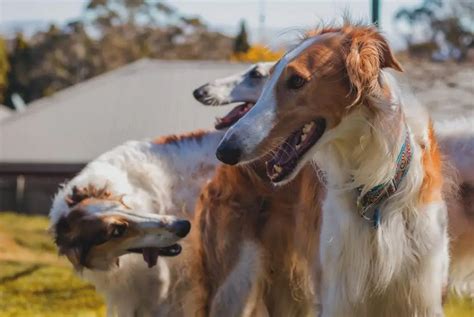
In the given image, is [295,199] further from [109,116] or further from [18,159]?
[18,159]

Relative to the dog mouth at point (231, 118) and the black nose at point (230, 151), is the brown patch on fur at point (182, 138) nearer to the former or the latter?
the dog mouth at point (231, 118)

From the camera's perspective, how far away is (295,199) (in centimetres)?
484

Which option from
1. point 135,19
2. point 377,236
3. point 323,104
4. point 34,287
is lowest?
point 135,19

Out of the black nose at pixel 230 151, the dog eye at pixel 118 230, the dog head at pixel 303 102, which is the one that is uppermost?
the dog head at pixel 303 102

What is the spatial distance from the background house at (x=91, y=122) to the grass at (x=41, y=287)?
2080mm

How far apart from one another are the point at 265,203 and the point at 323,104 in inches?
61.8

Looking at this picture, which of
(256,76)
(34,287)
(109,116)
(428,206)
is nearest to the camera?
A: (428,206)

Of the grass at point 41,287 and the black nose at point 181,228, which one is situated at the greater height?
the black nose at point 181,228

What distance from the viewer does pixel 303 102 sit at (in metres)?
3.48

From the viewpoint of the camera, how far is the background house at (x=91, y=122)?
15656 millimetres

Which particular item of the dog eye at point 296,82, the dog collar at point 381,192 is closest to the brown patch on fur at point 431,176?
the dog collar at point 381,192

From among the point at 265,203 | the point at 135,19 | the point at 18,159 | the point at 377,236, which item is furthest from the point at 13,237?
the point at 135,19

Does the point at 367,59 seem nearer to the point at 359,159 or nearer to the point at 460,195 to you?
the point at 359,159

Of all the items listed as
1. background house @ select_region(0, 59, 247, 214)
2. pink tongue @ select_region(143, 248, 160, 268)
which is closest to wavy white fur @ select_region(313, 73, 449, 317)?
pink tongue @ select_region(143, 248, 160, 268)
